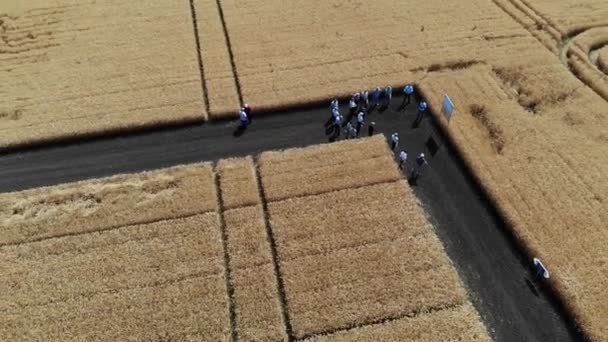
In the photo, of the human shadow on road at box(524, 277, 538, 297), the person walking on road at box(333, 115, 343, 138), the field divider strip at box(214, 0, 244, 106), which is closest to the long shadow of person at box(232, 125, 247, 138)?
the field divider strip at box(214, 0, 244, 106)

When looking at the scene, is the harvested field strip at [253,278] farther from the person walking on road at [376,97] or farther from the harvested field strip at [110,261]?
the person walking on road at [376,97]

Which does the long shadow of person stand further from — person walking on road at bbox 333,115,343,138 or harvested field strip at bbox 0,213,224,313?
harvested field strip at bbox 0,213,224,313

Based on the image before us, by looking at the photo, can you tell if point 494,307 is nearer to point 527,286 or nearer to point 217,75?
point 527,286

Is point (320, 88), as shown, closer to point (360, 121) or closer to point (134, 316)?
point (360, 121)

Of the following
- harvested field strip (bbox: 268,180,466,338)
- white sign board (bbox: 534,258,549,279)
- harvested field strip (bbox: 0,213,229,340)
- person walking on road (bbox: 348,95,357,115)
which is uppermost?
person walking on road (bbox: 348,95,357,115)

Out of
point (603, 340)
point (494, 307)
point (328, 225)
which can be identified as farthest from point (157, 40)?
point (603, 340)
